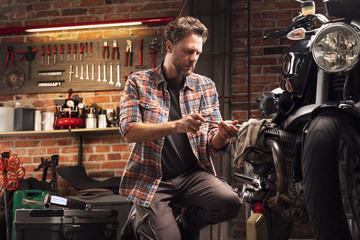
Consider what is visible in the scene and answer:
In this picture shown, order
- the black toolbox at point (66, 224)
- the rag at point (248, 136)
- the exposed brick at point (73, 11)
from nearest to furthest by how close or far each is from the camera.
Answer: the rag at point (248, 136)
the black toolbox at point (66, 224)
the exposed brick at point (73, 11)

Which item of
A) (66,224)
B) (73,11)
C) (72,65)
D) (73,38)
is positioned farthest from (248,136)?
(73,11)

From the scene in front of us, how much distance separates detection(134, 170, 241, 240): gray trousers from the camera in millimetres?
2553

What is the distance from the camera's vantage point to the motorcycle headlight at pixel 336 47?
1.94 m

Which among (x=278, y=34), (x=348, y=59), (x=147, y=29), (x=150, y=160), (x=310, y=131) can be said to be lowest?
(x=150, y=160)

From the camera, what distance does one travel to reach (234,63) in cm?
479

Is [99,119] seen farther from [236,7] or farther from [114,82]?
[236,7]

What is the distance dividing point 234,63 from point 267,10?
0.54m

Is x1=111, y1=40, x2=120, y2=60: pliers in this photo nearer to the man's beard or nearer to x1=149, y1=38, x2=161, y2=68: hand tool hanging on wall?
x1=149, y1=38, x2=161, y2=68: hand tool hanging on wall

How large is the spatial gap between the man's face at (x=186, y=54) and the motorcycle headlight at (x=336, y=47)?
87cm

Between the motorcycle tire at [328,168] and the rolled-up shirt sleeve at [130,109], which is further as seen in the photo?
the rolled-up shirt sleeve at [130,109]

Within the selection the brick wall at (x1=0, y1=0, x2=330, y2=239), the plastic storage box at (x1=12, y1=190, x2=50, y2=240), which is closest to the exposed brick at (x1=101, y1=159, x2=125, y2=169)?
the brick wall at (x1=0, y1=0, x2=330, y2=239)

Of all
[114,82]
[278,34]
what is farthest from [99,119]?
[278,34]

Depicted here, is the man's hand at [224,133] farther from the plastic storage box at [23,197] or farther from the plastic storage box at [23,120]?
the plastic storage box at [23,120]

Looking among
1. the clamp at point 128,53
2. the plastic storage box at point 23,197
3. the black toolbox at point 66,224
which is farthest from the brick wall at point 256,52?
the plastic storage box at point 23,197
